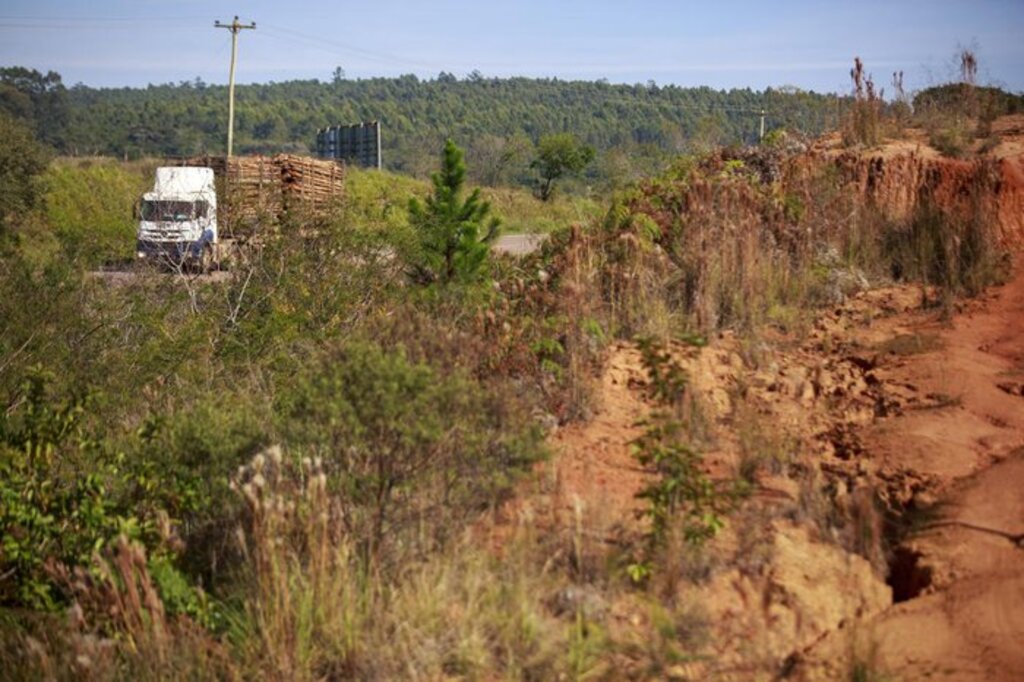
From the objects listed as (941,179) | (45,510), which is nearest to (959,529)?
(45,510)

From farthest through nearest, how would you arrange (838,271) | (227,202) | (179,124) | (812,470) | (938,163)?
(179,124) → (227,202) → (938,163) → (838,271) → (812,470)

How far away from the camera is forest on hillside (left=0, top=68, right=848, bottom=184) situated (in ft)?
231

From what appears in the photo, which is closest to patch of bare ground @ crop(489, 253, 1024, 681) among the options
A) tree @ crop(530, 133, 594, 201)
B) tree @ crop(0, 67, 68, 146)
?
tree @ crop(530, 133, 594, 201)

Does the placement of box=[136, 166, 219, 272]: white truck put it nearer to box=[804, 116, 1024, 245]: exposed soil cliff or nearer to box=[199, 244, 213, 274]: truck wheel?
box=[199, 244, 213, 274]: truck wheel

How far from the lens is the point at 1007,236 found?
952cm

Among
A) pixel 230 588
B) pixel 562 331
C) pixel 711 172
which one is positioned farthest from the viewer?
pixel 711 172

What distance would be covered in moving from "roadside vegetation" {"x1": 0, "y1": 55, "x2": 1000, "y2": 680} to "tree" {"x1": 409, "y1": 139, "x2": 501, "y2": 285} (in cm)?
3

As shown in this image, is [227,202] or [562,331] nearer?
[562,331]

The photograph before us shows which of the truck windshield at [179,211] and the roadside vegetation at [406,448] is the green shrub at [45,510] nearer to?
the roadside vegetation at [406,448]

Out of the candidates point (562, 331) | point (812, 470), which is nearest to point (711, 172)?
point (562, 331)

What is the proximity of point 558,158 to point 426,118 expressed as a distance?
5935cm

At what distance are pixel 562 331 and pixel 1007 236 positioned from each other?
4.80 meters

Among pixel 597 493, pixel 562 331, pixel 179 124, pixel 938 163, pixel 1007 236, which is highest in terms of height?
pixel 179 124

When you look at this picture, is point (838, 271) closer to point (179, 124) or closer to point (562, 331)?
point (562, 331)
